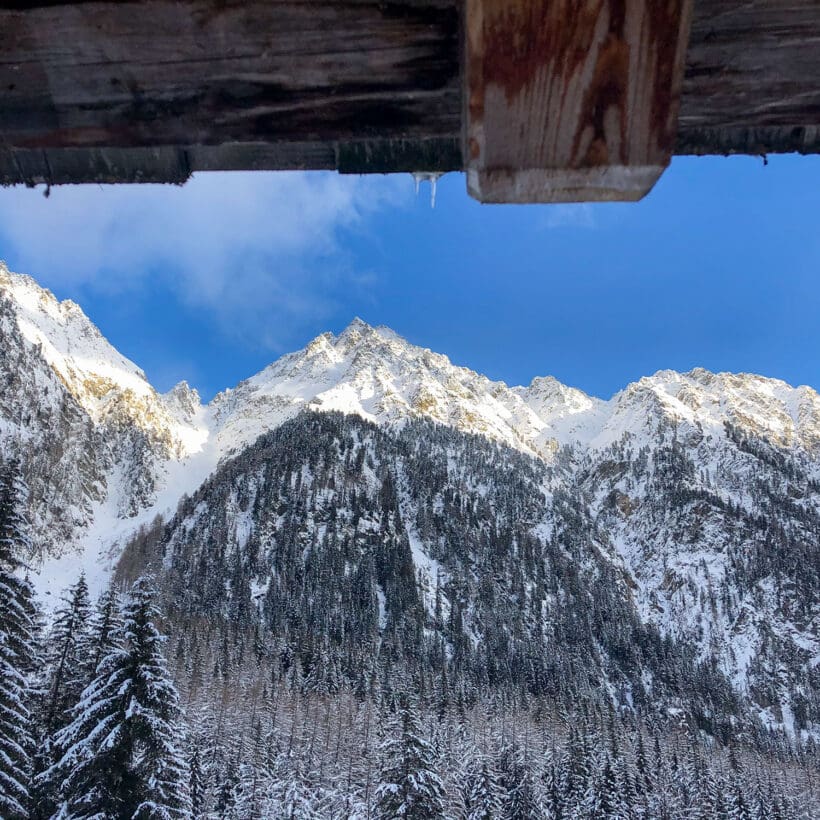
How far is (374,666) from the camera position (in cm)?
8331

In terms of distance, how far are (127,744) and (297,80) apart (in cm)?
1539

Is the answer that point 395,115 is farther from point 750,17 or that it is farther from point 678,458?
point 678,458

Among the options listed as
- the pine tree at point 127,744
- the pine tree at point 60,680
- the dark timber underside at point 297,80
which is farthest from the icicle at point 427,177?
the pine tree at point 60,680

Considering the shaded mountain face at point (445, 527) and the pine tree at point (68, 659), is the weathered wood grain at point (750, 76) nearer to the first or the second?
the pine tree at point (68, 659)

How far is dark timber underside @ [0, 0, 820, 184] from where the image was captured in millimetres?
1144

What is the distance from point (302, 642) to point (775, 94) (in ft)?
295

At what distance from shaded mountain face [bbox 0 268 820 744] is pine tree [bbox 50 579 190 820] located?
7316 centimetres

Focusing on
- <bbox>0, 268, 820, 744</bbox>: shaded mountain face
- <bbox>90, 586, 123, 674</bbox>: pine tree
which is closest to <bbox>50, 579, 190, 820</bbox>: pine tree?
<bbox>90, 586, 123, 674</bbox>: pine tree

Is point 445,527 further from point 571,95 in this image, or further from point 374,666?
point 571,95

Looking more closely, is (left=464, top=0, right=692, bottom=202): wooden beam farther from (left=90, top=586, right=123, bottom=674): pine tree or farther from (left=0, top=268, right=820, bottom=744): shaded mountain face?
(left=0, top=268, right=820, bottom=744): shaded mountain face

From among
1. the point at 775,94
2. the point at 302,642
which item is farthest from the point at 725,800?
the point at 302,642

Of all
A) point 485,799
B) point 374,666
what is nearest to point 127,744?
point 485,799

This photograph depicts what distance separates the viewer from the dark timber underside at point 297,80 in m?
1.14

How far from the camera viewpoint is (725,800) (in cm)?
4003
